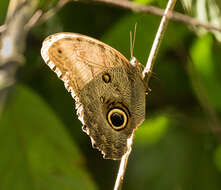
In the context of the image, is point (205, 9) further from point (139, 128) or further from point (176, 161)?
point (176, 161)

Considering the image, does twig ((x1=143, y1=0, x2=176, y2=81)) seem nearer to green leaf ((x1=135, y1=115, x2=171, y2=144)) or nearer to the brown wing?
the brown wing

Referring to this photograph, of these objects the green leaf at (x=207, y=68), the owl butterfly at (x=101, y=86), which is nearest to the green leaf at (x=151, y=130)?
the green leaf at (x=207, y=68)

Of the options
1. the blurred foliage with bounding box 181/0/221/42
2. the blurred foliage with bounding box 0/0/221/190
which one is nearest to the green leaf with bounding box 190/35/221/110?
the blurred foliage with bounding box 0/0/221/190

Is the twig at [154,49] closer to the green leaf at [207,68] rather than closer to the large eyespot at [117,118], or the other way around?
the large eyespot at [117,118]

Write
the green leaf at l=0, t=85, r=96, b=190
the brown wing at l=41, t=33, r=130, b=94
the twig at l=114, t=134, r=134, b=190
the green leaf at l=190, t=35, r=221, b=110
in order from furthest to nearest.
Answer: the green leaf at l=190, t=35, r=221, b=110 → the green leaf at l=0, t=85, r=96, b=190 → the brown wing at l=41, t=33, r=130, b=94 → the twig at l=114, t=134, r=134, b=190

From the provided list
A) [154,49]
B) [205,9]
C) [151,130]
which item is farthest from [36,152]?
[205,9]

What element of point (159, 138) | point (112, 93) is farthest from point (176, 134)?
point (112, 93)
